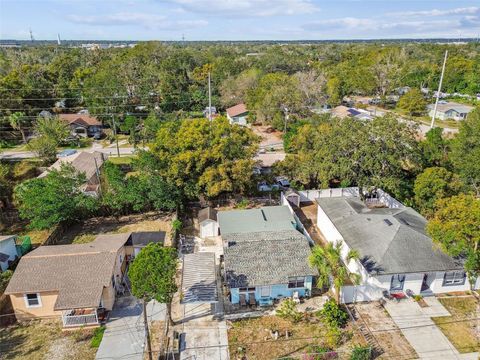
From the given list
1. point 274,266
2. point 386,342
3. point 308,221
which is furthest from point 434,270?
point 308,221

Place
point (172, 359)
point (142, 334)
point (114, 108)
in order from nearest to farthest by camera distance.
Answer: point (172, 359) → point (142, 334) → point (114, 108)

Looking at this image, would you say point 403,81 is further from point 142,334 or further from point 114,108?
point 142,334

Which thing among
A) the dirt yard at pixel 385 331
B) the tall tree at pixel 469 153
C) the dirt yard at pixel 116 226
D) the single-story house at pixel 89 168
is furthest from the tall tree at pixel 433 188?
the single-story house at pixel 89 168

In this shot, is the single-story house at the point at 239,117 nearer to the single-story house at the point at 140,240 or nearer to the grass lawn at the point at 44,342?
the single-story house at the point at 140,240

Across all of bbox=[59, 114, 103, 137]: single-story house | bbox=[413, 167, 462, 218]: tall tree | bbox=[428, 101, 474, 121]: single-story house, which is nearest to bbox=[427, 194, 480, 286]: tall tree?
bbox=[413, 167, 462, 218]: tall tree

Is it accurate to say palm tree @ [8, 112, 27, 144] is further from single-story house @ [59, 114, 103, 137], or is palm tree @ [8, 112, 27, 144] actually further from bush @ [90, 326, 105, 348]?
bush @ [90, 326, 105, 348]

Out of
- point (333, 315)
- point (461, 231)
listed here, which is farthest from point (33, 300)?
point (461, 231)
